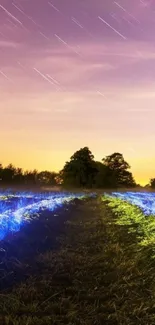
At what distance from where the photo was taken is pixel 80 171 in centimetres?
8956

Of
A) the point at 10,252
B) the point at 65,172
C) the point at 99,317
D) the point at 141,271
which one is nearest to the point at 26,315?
the point at 99,317

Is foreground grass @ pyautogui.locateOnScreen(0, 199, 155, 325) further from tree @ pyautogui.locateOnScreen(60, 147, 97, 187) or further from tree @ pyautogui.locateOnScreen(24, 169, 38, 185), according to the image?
tree @ pyautogui.locateOnScreen(60, 147, 97, 187)

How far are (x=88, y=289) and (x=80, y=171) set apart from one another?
80.1 meters

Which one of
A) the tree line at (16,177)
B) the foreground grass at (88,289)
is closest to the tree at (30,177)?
the tree line at (16,177)

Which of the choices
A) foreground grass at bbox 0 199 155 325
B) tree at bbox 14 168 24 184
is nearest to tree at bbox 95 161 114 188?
tree at bbox 14 168 24 184

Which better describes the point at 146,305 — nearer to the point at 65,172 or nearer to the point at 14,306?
the point at 14,306

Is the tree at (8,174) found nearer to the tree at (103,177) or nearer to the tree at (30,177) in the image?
the tree at (30,177)

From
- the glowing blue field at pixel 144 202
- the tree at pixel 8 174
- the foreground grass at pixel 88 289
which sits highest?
the tree at pixel 8 174

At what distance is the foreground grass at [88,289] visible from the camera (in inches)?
298

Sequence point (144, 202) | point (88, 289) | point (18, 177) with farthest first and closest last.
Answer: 1. point (18, 177)
2. point (144, 202)
3. point (88, 289)

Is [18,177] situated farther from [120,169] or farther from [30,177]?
[120,169]

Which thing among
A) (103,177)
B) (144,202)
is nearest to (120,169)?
(103,177)

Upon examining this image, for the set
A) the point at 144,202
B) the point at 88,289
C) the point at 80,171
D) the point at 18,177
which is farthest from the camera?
the point at 80,171

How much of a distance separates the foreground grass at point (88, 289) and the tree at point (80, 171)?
74022 mm
